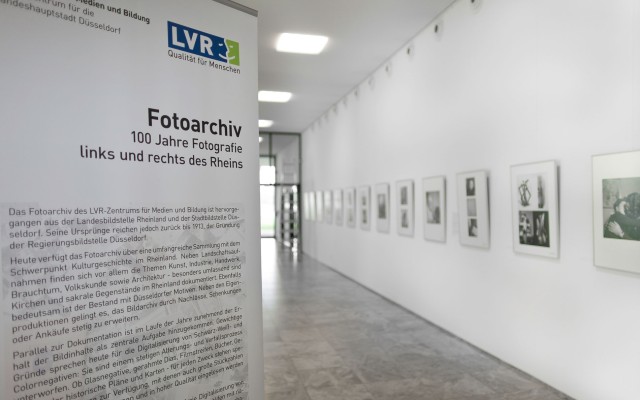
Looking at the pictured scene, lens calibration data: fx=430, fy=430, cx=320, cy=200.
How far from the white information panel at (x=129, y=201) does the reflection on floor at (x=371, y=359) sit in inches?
97.8

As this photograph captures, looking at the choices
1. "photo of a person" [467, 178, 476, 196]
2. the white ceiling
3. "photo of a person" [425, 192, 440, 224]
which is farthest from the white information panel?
"photo of a person" [425, 192, 440, 224]

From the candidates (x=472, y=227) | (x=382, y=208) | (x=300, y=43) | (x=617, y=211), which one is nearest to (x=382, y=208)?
(x=382, y=208)

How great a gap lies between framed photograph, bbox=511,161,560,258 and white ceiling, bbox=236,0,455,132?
347cm

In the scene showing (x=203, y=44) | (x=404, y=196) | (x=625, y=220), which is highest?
(x=203, y=44)

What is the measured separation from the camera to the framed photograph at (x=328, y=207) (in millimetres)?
15391

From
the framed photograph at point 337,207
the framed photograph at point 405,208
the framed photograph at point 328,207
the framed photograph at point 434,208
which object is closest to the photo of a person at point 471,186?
the framed photograph at point 434,208

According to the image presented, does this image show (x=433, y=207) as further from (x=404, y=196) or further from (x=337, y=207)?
(x=337, y=207)

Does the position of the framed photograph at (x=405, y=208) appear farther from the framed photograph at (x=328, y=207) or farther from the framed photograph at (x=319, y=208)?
the framed photograph at (x=319, y=208)

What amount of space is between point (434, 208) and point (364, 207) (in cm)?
402

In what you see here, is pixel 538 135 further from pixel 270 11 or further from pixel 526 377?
pixel 270 11

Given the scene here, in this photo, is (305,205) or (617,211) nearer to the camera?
(617,211)

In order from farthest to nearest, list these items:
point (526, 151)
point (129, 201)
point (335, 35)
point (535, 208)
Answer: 1. point (335, 35)
2. point (526, 151)
3. point (535, 208)
4. point (129, 201)

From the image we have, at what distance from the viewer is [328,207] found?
51.8 feet

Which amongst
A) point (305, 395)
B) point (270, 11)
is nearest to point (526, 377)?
point (305, 395)
